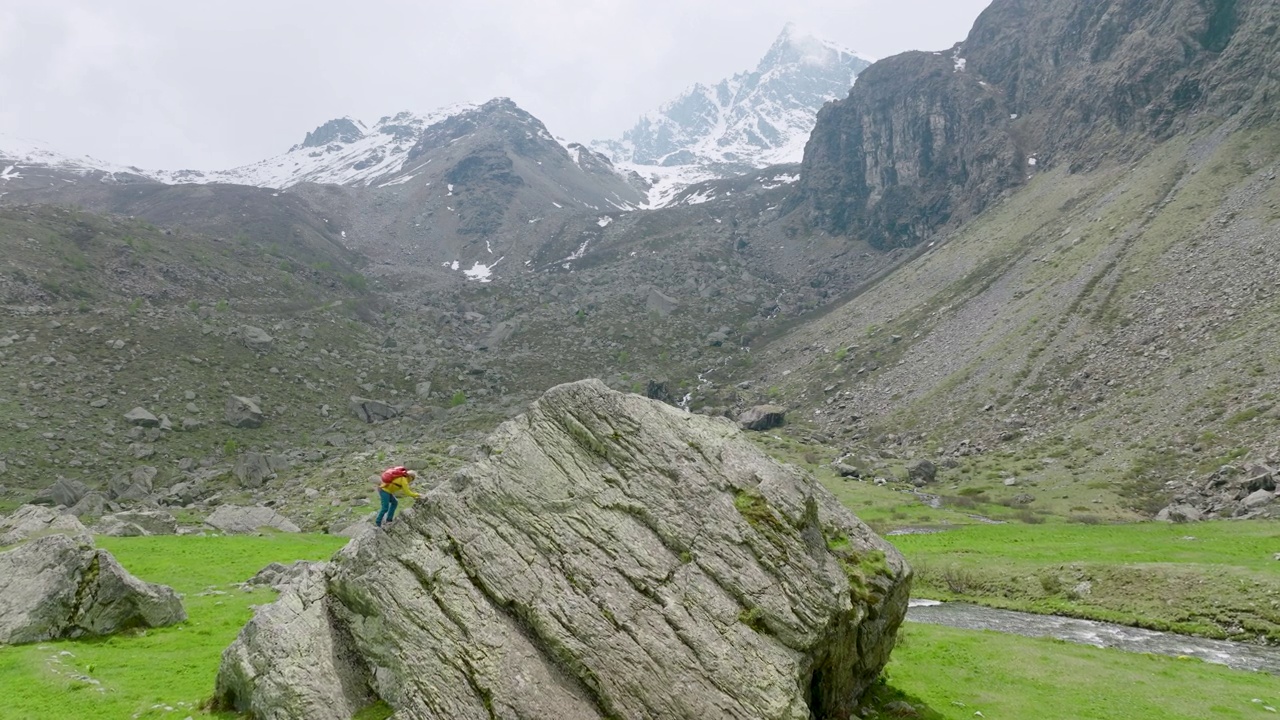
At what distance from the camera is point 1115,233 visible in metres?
123

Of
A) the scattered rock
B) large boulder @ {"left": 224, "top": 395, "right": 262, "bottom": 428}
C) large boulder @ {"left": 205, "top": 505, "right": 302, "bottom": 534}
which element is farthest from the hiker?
large boulder @ {"left": 224, "top": 395, "right": 262, "bottom": 428}

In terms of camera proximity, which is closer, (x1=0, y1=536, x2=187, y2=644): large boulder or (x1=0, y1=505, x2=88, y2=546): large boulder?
(x1=0, y1=536, x2=187, y2=644): large boulder

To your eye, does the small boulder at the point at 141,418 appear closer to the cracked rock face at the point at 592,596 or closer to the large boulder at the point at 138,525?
the large boulder at the point at 138,525

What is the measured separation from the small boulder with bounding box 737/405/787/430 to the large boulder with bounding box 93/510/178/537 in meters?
88.8

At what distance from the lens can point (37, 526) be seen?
47.6 metres

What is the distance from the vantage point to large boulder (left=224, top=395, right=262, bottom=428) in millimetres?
111956

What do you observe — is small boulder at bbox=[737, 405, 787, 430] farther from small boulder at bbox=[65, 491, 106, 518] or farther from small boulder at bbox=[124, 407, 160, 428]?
small boulder at bbox=[124, 407, 160, 428]

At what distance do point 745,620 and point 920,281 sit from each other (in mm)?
160169

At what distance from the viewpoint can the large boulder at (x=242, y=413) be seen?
112m

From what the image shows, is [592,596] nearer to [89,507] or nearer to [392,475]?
[392,475]

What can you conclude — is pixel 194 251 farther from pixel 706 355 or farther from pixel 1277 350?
pixel 1277 350

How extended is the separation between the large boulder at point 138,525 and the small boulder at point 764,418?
292 feet

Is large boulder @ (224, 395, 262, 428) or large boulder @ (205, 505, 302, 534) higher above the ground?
large boulder @ (224, 395, 262, 428)

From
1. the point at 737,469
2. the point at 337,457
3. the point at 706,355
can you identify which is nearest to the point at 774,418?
the point at 706,355
